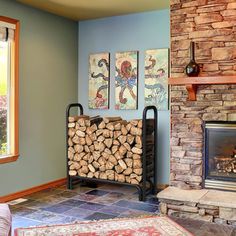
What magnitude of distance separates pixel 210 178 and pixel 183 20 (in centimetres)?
185

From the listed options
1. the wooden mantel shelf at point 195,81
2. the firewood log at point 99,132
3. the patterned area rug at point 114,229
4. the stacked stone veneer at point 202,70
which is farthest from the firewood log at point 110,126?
the patterned area rug at point 114,229

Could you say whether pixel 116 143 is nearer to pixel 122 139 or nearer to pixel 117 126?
pixel 122 139

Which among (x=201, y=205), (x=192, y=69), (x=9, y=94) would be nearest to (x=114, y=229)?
(x=201, y=205)

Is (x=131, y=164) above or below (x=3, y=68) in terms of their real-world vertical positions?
below

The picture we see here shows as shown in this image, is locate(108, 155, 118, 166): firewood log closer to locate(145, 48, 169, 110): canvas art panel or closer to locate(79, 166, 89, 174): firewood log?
locate(79, 166, 89, 174): firewood log

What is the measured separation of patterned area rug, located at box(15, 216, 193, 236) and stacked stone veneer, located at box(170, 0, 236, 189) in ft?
2.48

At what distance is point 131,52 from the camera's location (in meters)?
4.91

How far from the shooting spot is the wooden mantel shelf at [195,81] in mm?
3544

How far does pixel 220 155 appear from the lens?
3838mm

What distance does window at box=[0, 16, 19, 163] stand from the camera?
13.9ft

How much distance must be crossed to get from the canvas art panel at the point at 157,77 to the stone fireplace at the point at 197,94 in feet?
2.09

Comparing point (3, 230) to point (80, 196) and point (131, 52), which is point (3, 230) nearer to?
point (80, 196)

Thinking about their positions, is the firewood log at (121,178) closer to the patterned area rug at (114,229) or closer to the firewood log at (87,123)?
the firewood log at (87,123)

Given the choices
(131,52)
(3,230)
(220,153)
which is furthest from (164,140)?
(3,230)
